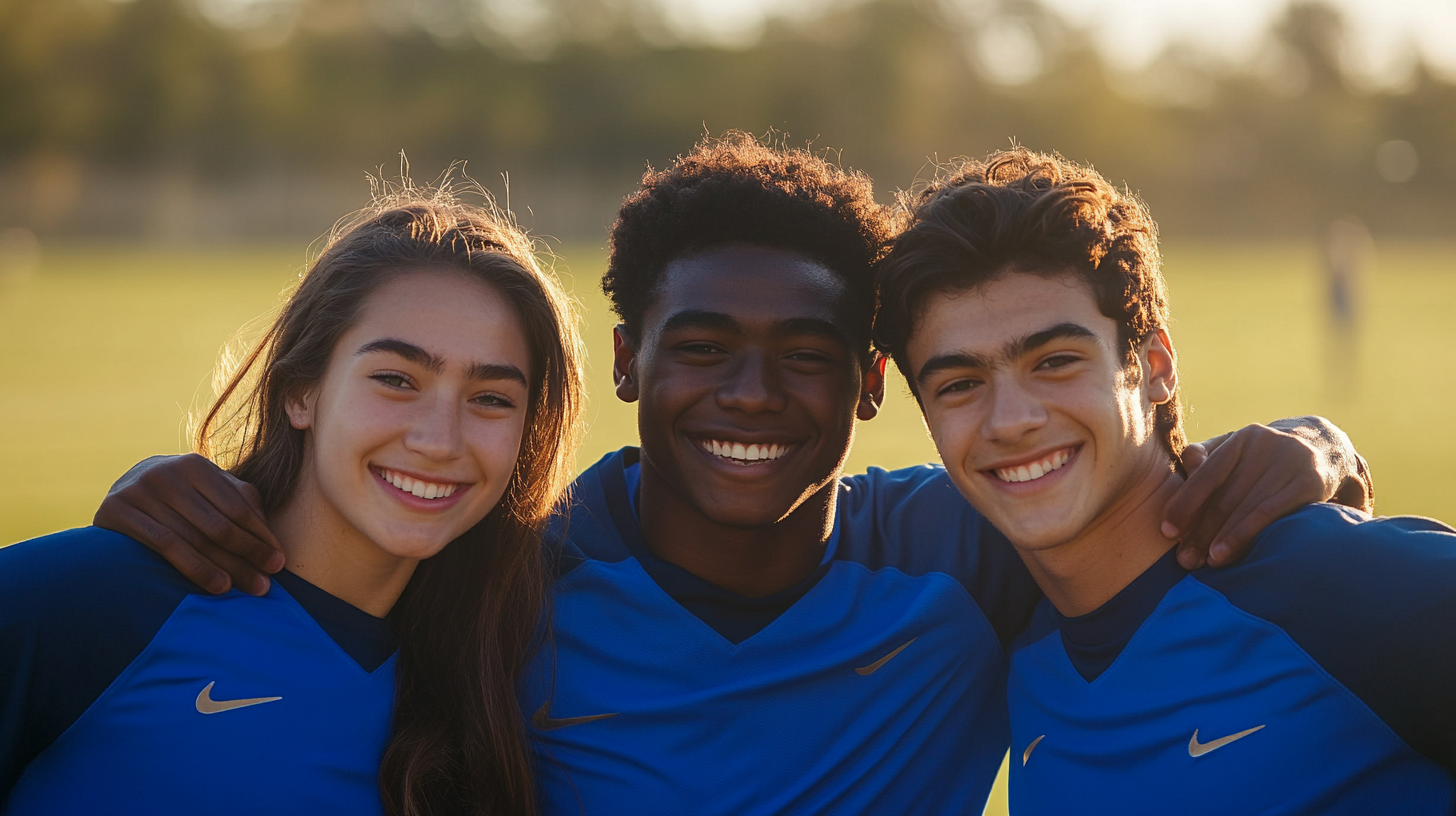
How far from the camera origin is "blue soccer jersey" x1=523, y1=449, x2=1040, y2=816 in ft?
10.1

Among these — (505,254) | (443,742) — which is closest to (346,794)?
(443,742)

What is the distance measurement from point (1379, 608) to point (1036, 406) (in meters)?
0.81

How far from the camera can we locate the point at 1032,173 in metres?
3.24

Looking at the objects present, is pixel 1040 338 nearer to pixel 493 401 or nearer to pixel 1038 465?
pixel 1038 465

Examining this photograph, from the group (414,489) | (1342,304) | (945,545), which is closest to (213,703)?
(414,489)

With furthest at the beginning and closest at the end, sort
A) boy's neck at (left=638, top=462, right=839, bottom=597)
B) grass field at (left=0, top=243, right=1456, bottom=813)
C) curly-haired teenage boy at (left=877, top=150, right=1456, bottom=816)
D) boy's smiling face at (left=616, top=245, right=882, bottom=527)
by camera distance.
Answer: grass field at (left=0, top=243, right=1456, bottom=813)
boy's neck at (left=638, top=462, right=839, bottom=597)
boy's smiling face at (left=616, top=245, right=882, bottom=527)
curly-haired teenage boy at (left=877, top=150, right=1456, bottom=816)

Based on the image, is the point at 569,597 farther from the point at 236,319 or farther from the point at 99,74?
the point at 99,74

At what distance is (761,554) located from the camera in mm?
3348

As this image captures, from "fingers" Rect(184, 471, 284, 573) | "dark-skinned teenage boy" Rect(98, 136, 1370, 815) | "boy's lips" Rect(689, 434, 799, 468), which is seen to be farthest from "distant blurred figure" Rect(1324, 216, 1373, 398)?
"fingers" Rect(184, 471, 284, 573)

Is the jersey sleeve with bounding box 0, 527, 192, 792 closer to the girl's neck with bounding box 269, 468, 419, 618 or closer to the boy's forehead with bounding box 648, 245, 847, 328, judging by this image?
the girl's neck with bounding box 269, 468, 419, 618

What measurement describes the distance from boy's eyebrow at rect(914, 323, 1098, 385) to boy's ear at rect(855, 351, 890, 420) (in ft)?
1.37

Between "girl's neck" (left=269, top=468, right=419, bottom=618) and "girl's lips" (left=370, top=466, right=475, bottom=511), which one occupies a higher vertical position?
"girl's lips" (left=370, top=466, right=475, bottom=511)

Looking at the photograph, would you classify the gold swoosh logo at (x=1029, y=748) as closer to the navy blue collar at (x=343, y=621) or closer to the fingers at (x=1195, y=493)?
the fingers at (x=1195, y=493)

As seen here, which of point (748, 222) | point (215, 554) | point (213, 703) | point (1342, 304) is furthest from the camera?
point (1342, 304)
